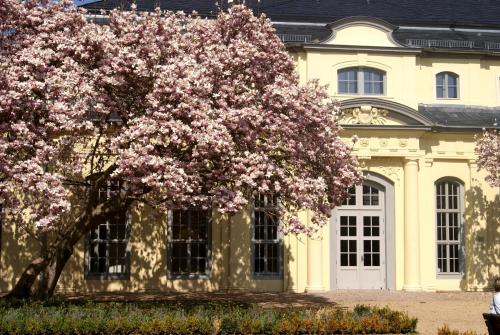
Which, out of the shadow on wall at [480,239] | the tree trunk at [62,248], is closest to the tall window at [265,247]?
the shadow on wall at [480,239]

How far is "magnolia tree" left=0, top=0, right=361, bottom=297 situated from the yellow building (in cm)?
576

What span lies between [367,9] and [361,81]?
4273mm

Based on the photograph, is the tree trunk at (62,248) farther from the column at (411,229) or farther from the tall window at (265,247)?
the column at (411,229)

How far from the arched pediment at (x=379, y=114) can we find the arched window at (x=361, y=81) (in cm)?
104

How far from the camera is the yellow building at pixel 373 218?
20891 mm

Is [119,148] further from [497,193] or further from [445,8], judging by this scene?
[445,8]

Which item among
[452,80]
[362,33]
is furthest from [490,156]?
[362,33]

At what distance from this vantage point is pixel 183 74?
12797 millimetres

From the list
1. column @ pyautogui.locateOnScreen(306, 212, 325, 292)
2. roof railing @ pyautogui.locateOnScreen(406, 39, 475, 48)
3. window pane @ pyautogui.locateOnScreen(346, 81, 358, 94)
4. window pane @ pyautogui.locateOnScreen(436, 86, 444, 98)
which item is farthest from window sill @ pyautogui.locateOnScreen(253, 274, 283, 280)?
roof railing @ pyautogui.locateOnScreen(406, 39, 475, 48)

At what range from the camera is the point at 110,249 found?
→ 20.9m

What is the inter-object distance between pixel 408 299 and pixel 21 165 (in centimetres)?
1131

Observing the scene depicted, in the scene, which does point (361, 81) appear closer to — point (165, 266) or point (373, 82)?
point (373, 82)

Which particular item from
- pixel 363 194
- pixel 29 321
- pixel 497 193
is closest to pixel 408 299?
pixel 363 194

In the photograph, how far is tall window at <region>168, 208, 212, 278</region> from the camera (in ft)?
69.2
